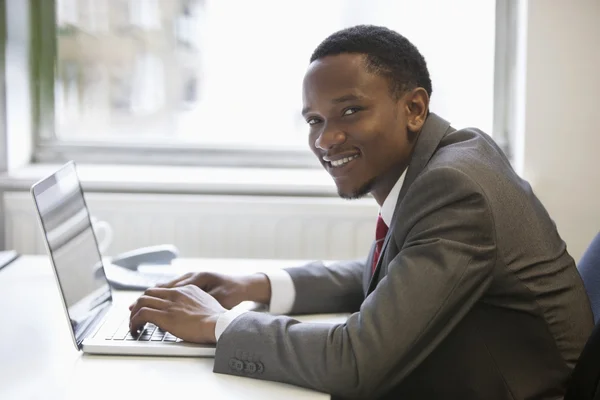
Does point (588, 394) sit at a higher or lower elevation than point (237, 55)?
lower

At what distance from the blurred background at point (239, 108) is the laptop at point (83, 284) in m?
0.81

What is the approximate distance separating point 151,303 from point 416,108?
58 cm

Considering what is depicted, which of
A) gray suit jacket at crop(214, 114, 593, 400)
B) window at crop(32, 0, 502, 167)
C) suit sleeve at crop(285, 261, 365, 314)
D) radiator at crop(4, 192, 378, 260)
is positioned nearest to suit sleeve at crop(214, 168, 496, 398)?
gray suit jacket at crop(214, 114, 593, 400)

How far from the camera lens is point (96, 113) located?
9.06 feet

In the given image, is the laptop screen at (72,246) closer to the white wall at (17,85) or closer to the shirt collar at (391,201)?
the shirt collar at (391,201)

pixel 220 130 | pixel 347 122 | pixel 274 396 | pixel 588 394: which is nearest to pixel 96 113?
pixel 220 130

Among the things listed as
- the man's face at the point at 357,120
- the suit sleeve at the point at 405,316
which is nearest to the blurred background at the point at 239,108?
the man's face at the point at 357,120

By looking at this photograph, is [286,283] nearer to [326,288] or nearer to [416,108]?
[326,288]

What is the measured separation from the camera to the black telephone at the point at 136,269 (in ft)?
6.02

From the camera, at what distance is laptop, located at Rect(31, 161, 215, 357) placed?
1383 mm

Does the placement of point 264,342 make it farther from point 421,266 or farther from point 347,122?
point 347,122

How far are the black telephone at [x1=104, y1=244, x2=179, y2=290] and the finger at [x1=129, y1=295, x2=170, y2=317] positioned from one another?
343 mm

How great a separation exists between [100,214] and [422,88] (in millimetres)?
1286

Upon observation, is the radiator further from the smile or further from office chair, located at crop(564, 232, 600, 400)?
office chair, located at crop(564, 232, 600, 400)
